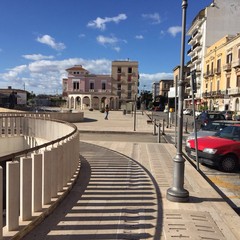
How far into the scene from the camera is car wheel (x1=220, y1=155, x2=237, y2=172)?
9.70m

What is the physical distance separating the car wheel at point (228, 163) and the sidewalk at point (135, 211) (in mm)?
1835

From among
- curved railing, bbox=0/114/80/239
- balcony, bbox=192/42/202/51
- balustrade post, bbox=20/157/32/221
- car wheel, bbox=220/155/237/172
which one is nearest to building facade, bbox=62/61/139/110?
balcony, bbox=192/42/202/51

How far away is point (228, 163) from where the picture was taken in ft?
31.8

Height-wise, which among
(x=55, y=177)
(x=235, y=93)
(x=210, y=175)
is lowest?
(x=210, y=175)

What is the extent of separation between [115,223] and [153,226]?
559 millimetres

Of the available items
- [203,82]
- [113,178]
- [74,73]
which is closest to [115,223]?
[113,178]

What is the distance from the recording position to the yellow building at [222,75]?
51281mm

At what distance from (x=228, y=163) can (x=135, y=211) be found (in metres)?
5.56

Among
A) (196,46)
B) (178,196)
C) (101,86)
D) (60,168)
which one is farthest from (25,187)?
(101,86)

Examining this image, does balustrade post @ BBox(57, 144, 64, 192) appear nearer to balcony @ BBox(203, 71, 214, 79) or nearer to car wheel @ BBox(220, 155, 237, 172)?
car wheel @ BBox(220, 155, 237, 172)

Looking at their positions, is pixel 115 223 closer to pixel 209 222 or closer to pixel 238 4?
pixel 209 222

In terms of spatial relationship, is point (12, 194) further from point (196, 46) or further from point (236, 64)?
point (196, 46)

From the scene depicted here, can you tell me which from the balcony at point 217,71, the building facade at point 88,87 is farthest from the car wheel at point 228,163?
the building facade at point 88,87

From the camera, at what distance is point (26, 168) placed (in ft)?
13.7
